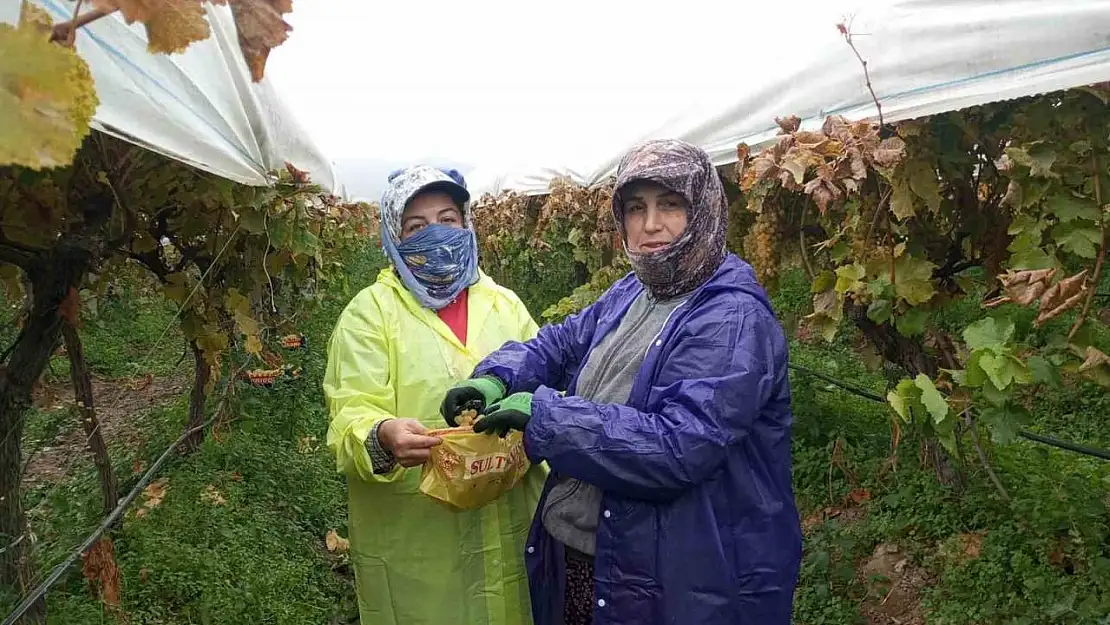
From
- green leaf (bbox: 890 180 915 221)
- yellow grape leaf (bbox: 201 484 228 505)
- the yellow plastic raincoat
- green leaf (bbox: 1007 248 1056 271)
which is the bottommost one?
yellow grape leaf (bbox: 201 484 228 505)

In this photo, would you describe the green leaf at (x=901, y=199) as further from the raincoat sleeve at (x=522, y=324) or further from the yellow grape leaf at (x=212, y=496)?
the yellow grape leaf at (x=212, y=496)

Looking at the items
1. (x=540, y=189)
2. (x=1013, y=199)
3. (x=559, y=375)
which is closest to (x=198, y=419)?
(x=559, y=375)

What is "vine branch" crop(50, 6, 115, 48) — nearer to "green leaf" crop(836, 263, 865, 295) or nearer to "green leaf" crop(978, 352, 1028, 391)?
"green leaf" crop(978, 352, 1028, 391)

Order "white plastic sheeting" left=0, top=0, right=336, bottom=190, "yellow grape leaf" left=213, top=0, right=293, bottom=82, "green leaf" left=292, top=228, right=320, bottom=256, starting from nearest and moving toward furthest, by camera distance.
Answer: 1. "yellow grape leaf" left=213, top=0, right=293, bottom=82
2. "white plastic sheeting" left=0, top=0, right=336, bottom=190
3. "green leaf" left=292, top=228, right=320, bottom=256

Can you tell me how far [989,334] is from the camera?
167cm

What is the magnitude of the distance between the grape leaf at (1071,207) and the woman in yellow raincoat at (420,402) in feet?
4.50

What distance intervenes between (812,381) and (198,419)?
4017 mm

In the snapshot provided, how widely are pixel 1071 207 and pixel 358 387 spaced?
165cm

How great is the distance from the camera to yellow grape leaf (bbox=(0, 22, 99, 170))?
0.53 meters

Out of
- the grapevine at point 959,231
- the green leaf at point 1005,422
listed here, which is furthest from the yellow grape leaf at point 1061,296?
the green leaf at point 1005,422

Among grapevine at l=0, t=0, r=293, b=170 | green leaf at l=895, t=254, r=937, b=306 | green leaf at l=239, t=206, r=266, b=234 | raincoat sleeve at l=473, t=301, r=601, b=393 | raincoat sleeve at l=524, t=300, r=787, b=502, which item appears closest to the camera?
grapevine at l=0, t=0, r=293, b=170

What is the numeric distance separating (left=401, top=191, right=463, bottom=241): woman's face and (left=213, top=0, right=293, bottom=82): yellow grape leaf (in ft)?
4.17

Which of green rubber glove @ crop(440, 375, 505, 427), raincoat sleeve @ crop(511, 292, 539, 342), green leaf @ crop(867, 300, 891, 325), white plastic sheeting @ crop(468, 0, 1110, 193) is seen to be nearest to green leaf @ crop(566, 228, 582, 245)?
white plastic sheeting @ crop(468, 0, 1110, 193)

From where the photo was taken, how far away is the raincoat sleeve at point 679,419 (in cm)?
146
